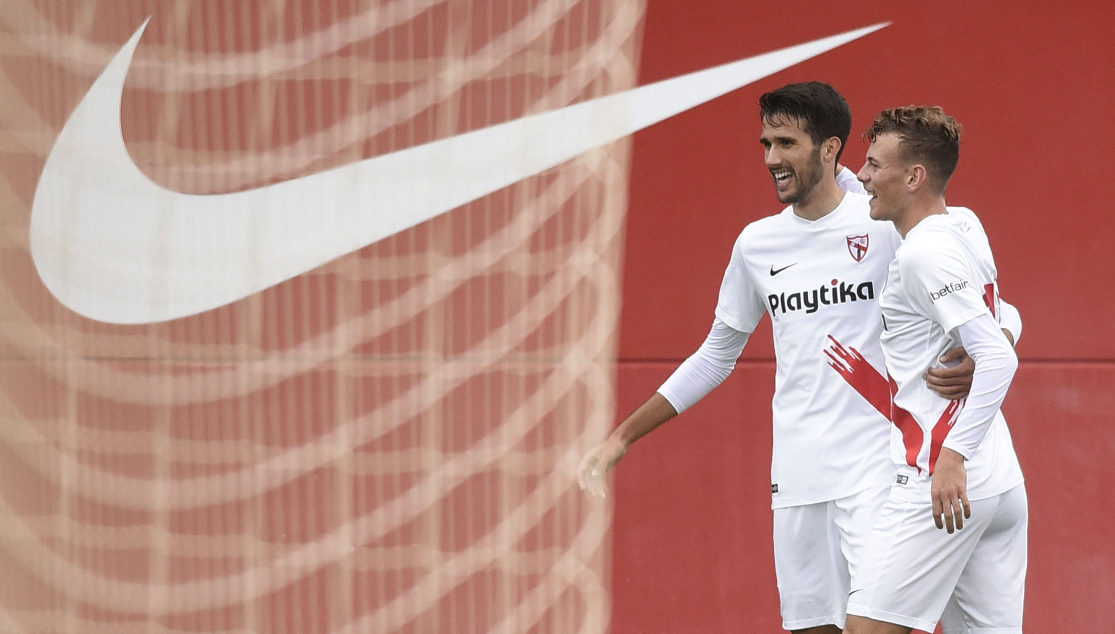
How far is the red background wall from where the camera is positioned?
12.4ft

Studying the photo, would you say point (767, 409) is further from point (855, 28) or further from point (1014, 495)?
point (1014, 495)

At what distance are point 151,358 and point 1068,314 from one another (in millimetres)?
2731

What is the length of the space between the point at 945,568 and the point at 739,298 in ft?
2.68

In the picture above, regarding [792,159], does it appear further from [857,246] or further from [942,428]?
[942,428]

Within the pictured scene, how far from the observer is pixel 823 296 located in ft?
8.63

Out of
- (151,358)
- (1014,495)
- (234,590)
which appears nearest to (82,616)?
(234,590)

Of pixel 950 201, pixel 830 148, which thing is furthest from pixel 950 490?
pixel 950 201

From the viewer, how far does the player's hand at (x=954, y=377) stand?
7.25 feet

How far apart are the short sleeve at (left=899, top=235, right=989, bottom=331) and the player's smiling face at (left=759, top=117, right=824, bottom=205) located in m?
0.53

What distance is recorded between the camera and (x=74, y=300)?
9.21ft

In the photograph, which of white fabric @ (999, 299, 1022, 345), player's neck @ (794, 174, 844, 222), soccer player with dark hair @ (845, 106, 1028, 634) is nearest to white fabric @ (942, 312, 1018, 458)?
soccer player with dark hair @ (845, 106, 1028, 634)

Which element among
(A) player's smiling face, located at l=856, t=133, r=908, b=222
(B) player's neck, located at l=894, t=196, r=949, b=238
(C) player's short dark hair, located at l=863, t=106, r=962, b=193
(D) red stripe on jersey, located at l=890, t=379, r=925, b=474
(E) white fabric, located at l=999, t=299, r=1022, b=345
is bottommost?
(D) red stripe on jersey, located at l=890, t=379, r=925, b=474

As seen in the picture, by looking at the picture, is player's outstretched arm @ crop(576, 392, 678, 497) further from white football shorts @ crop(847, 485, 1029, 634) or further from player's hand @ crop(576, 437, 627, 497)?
white football shorts @ crop(847, 485, 1029, 634)

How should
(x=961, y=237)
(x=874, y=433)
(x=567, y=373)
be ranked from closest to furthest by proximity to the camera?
(x=961, y=237)
(x=874, y=433)
(x=567, y=373)
